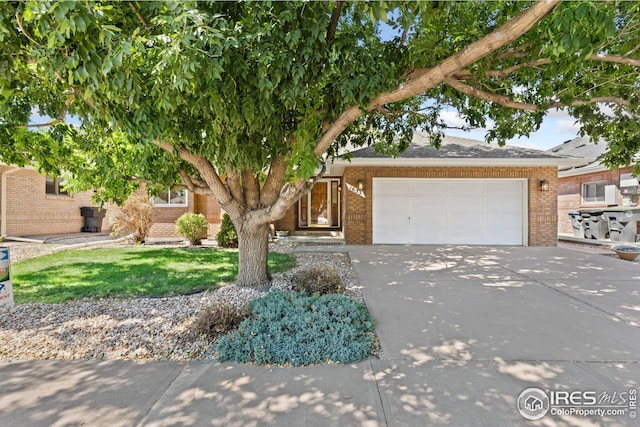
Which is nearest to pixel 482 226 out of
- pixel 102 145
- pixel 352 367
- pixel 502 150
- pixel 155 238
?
pixel 502 150

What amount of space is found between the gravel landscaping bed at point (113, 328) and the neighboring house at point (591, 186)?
14.8 metres

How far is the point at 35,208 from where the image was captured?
13.8m

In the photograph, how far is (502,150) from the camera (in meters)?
11.0

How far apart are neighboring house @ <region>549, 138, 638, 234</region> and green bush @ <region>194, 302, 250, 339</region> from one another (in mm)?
14440

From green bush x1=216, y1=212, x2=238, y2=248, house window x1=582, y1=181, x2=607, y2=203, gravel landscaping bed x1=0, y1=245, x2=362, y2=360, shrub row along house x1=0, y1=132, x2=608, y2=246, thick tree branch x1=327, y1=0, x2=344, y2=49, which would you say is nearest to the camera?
gravel landscaping bed x1=0, y1=245, x2=362, y2=360

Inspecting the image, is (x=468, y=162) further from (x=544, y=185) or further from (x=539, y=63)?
(x=539, y=63)

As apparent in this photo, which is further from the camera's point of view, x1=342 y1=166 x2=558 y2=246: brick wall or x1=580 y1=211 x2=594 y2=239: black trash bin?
x1=580 y1=211 x2=594 y2=239: black trash bin

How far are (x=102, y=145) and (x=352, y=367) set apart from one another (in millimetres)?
7070

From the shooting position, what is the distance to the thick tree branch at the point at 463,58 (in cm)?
327

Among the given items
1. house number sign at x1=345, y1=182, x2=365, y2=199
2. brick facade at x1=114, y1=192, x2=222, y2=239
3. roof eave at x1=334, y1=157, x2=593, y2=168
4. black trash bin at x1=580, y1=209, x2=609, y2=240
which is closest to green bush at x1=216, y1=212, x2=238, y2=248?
brick facade at x1=114, y1=192, x2=222, y2=239

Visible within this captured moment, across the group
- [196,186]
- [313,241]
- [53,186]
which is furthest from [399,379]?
[53,186]

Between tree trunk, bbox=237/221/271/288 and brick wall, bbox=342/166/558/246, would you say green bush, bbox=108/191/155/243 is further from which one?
tree trunk, bbox=237/221/271/288

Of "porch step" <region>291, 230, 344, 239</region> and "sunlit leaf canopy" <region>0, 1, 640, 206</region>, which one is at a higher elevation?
"sunlit leaf canopy" <region>0, 1, 640, 206</region>

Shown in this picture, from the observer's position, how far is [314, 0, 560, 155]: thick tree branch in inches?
129
